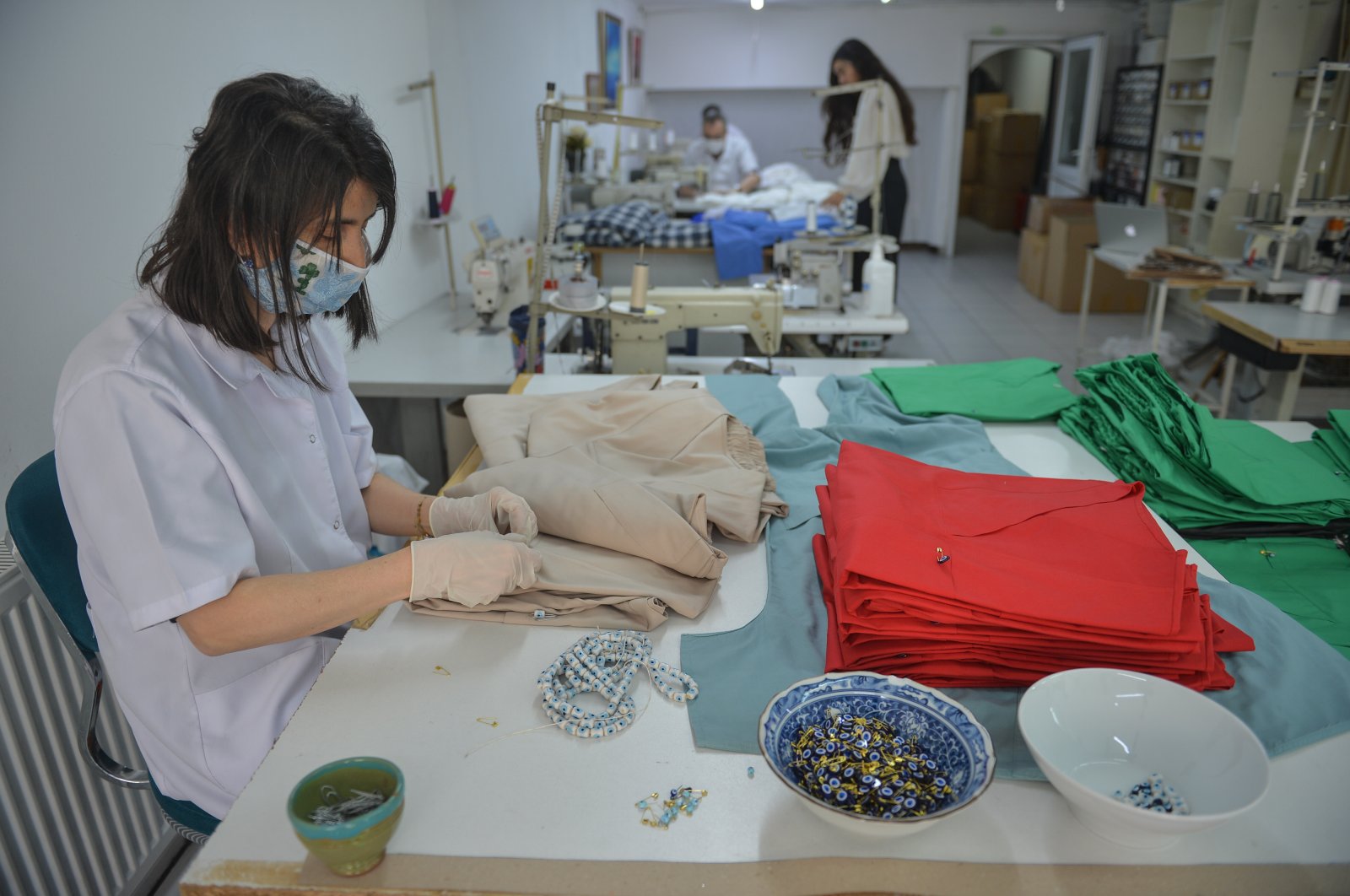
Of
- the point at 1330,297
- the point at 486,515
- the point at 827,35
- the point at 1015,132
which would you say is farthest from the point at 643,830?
the point at 1015,132

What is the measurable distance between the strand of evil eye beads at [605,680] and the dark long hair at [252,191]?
2.01 feet

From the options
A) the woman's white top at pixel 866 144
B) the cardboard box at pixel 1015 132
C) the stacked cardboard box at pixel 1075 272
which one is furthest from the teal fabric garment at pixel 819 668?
the cardboard box at pixel 1015 132

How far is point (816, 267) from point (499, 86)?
222cm

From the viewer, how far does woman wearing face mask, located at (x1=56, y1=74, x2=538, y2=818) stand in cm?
103

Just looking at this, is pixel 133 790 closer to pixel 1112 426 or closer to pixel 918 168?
pixel 1112 426

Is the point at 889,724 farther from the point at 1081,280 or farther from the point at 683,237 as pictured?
the point at 1081,280

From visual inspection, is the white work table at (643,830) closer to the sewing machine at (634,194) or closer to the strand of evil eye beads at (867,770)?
the strand of evil eye beads at (867,770)

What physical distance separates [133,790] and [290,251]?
1251mm

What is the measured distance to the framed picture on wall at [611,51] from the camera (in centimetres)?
688

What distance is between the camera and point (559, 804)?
906 millimetres

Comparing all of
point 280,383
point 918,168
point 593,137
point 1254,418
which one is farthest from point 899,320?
point 918,168

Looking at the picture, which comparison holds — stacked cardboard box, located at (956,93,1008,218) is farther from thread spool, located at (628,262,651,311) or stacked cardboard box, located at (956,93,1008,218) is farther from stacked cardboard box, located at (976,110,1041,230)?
thread spool, located at (628,262,651,311)

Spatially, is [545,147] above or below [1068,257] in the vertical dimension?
above

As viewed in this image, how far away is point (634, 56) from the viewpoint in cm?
838
